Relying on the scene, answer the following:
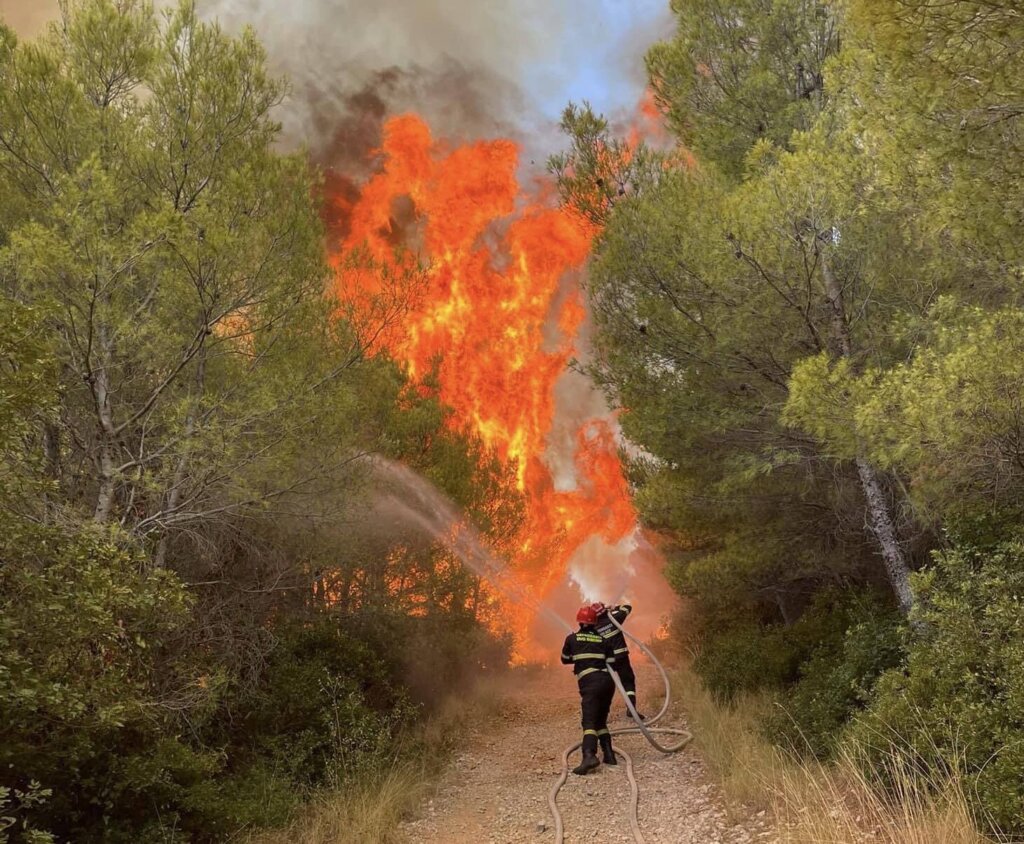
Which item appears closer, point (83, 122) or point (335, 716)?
point (83, 122)

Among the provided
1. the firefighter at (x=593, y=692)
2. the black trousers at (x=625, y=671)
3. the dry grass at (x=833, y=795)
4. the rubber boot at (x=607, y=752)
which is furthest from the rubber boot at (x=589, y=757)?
the black trousers at (x=625, y=671)

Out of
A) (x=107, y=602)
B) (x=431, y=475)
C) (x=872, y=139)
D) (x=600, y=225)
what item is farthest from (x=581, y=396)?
(x=107, y=602)

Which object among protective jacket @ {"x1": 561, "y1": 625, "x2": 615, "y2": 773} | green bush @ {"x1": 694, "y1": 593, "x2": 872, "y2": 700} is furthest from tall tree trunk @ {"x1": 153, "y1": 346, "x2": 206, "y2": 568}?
green bush @ {"x1": 694, "y1": 593, "x2": 872, "y2": 700}

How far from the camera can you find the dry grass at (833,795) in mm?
3840

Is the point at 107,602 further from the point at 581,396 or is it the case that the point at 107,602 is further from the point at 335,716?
the point at 581,396

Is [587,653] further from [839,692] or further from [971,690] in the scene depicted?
[971,690]

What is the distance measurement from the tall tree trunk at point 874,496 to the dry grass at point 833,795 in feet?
8.33

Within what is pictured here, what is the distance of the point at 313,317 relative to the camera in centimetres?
853

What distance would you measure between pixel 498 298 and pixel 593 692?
2125 cm

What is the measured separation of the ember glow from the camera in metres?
23.8

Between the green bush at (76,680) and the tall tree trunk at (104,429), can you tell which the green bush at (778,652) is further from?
the tall tree trunk at (104,429)

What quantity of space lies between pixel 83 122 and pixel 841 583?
42.4ft

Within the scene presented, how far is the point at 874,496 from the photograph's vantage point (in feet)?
24.1

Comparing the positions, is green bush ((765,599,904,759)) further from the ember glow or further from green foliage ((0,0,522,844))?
the ember glow
